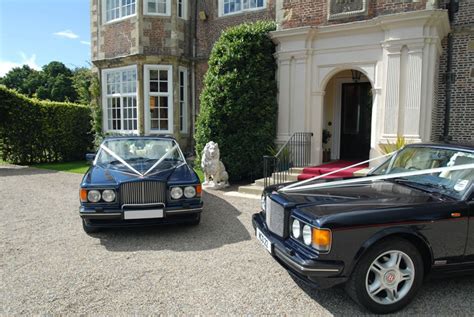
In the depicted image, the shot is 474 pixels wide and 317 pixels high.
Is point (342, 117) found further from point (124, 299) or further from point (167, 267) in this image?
point (124, 299)

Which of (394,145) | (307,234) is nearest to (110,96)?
(394,145)

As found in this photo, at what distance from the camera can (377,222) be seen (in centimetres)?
311

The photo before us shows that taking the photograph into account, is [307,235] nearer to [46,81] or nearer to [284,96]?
[284,96]

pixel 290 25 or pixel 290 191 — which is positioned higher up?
pixel 290 25

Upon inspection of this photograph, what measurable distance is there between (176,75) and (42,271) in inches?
407

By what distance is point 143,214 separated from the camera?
205 inches

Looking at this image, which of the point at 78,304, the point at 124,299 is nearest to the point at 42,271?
the point at 78,304

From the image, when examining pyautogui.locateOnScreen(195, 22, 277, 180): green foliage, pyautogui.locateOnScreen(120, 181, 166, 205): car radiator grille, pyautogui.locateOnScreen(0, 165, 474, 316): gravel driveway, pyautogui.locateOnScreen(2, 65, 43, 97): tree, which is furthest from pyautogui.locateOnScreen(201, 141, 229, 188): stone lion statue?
pyautogui.locateOnScreen(2, 65, 43, 97): tree

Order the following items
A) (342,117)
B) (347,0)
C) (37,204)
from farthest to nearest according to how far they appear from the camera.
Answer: (342,117) < (347,0) < (37,204)

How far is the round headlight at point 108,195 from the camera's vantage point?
17.1 ft

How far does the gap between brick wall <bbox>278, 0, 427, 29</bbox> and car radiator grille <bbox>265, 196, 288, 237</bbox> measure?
7355 mm

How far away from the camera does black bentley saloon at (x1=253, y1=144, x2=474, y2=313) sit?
3070mm

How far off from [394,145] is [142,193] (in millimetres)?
6477

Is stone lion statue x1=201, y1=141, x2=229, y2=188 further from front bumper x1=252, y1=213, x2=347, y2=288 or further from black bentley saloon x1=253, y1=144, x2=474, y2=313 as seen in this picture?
front bumper x1=252, y1=213, x2=347, y2=288
